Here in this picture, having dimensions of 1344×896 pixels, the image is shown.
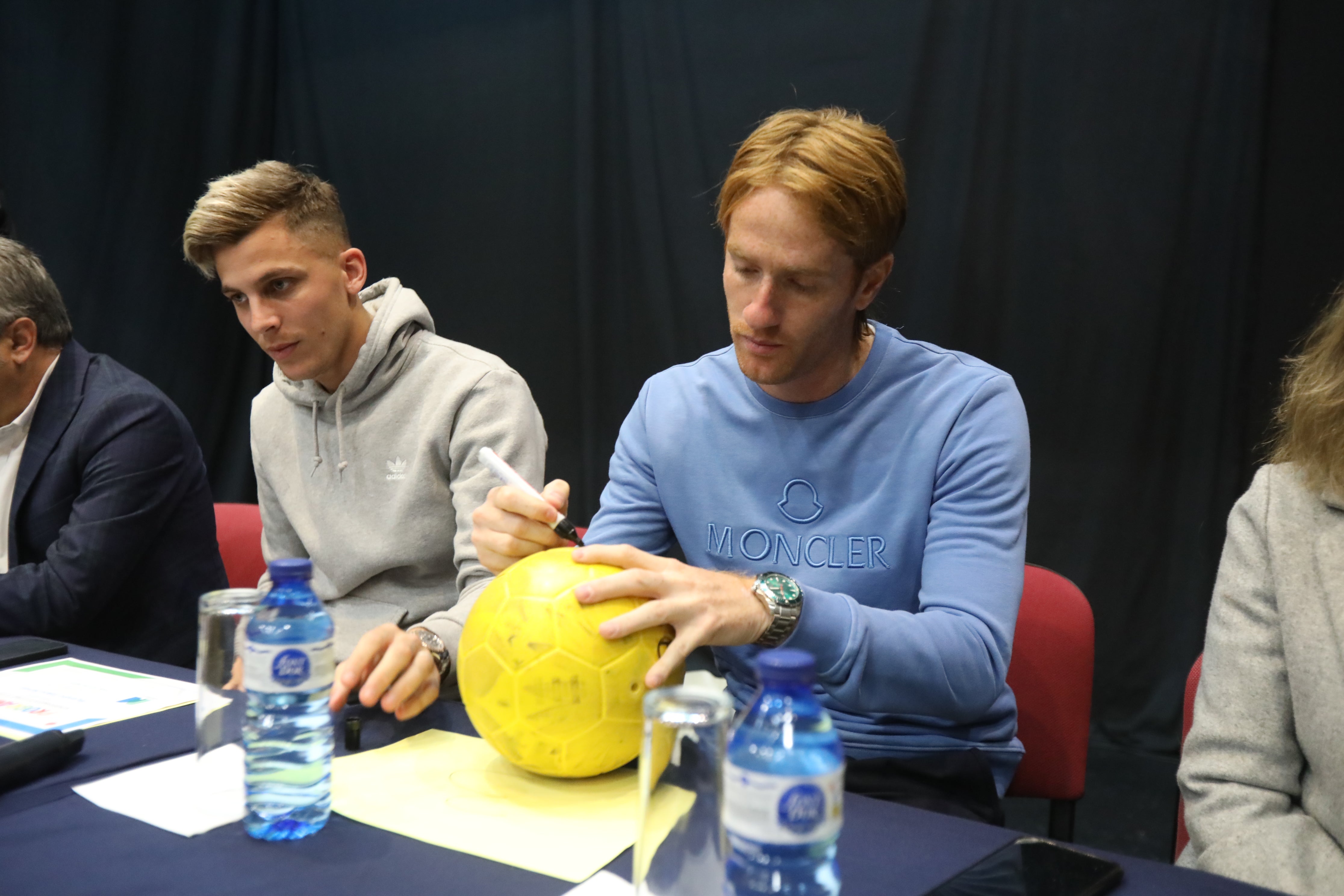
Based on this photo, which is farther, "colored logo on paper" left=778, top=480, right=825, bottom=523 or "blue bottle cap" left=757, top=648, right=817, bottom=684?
"colored logo on paper" left=778, top=480, right=825, bottom=523

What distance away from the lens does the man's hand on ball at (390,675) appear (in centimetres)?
119

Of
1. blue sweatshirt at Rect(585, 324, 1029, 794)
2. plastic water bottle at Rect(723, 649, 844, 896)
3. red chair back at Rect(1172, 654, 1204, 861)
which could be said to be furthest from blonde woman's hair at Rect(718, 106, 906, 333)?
plastic water bottle at Rect(723, 649, 844, 896)

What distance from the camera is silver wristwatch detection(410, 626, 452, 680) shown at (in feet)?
4.37

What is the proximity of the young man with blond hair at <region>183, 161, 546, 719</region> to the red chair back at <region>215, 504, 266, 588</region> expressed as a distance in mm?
290

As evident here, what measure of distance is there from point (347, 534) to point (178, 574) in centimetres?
42

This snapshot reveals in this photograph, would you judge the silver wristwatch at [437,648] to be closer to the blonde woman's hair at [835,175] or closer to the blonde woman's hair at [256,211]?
the blonde woman's hair at [835,175]

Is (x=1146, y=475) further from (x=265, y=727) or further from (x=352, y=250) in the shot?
(x=265, y=727)

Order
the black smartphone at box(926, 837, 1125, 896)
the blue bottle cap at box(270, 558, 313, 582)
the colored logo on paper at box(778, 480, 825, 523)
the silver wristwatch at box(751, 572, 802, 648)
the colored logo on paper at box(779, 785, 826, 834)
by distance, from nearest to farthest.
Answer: the colored logo on paper at box(779, 785, 826, 834) < the black smartphone at box(926, 837, 1125, 896) < the blue bottle cap at box(270, 558, 313, 582) < the silver wristwatch at box(751, 572, 802, 648) < the colored logo on paper at box(778, 480, 825, 523)

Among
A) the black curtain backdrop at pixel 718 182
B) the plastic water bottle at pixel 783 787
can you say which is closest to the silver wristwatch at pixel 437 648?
the plastic water bottle at pixel 783 787

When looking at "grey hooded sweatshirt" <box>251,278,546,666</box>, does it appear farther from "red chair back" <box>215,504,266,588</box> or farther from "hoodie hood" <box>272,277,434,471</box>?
"red chair back" <box>215,504,266,588</box>

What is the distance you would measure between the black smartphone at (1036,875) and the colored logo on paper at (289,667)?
593mm

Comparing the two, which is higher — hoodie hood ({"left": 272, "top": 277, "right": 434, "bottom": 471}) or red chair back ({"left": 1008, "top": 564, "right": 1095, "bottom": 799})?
hoodie hood ({"left": 272, "top": 277, "right": 434, "bottom": 471})

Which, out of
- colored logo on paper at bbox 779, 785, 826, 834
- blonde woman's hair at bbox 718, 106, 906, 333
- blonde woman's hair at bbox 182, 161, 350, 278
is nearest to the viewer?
colored logo on paper at bbox 779, 785, 826, 834

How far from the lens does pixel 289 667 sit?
0.94 meters
